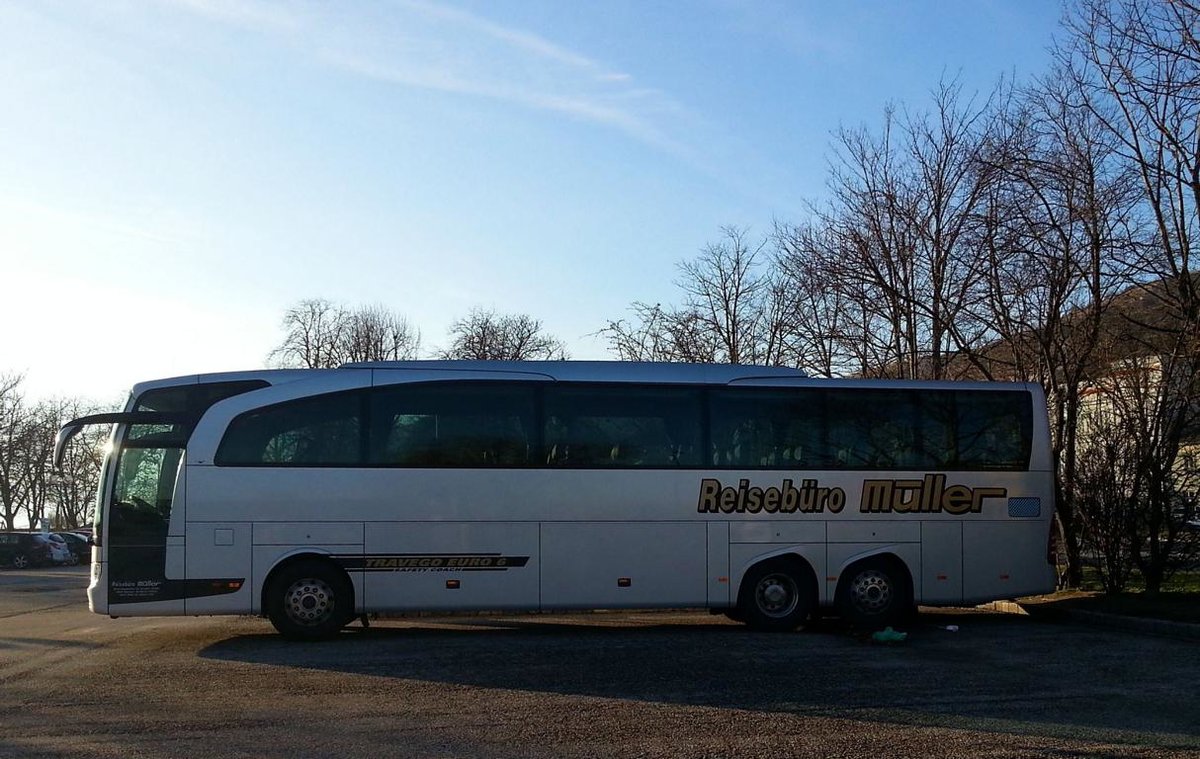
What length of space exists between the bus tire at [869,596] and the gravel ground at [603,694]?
36cm

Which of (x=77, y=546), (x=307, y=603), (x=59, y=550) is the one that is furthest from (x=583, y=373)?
(x=77, y=546)

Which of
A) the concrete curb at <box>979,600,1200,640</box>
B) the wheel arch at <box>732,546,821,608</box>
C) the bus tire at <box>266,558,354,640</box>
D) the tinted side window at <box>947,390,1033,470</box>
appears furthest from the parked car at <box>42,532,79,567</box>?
the tinted side window at <box>947,390,1033,470</box>

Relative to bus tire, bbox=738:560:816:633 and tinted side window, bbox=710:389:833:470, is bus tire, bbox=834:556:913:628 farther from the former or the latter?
tinted side window, bbox=710:389:833:470

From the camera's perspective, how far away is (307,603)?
13.8 meters

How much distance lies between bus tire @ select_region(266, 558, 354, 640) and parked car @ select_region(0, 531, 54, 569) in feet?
115

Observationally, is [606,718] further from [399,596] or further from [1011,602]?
[1011,602]

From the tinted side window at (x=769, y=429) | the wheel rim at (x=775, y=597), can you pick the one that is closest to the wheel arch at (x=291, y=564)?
the tinted side window at (x=769, y=429)

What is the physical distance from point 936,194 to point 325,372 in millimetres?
12626

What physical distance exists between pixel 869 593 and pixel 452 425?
583 cm

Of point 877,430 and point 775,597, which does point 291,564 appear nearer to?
point 775,597

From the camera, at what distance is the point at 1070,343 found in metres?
18.5

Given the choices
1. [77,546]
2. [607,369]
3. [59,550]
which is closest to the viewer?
[607,369]

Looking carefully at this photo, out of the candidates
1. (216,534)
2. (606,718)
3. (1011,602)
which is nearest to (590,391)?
(216,534)

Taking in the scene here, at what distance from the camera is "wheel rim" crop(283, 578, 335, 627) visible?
13.7 meters
